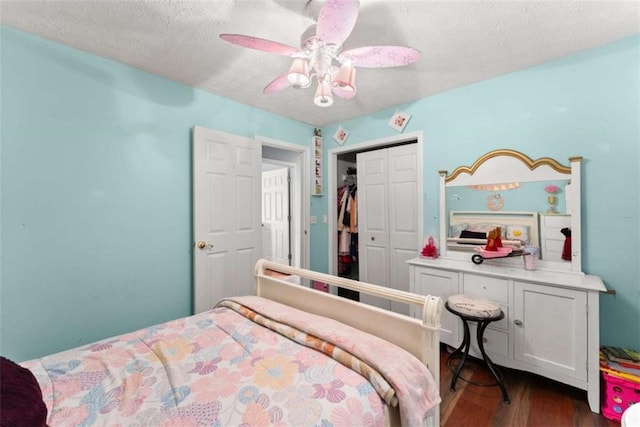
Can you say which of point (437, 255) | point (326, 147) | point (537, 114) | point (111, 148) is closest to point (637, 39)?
point (537, 114)

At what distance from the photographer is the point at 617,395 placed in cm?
155

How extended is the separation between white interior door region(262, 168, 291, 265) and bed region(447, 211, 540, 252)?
2.36 metres

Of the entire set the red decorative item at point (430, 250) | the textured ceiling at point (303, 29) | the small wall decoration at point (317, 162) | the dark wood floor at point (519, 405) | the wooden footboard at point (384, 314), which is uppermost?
the textured ceiling at point (303, 29)

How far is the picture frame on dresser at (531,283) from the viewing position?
1.67 m

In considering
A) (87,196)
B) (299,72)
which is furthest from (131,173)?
(299,72)

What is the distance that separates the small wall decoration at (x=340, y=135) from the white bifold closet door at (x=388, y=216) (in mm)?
290

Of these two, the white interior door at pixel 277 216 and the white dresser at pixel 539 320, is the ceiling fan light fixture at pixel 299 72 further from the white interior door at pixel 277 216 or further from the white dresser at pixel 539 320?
the white interior door at pixel 277 216

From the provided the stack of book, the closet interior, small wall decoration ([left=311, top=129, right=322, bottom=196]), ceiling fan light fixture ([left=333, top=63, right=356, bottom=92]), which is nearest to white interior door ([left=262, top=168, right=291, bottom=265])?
small wall decoration ([left=311, top=129, right=322, bottom=196])

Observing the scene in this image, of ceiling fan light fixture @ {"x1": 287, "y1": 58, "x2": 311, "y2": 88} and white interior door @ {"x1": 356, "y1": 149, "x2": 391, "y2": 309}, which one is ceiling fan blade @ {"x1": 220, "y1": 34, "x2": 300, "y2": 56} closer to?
ceiling fan light fixture @ {"x1": 287, "y1": 58, "x2": 311, "y2": 88}

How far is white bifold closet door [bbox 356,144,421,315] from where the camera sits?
2828 mm

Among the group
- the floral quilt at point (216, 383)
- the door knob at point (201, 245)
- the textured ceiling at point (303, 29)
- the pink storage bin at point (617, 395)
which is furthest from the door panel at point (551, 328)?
the door knob at point (201, 245)

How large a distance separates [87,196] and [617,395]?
3.52m

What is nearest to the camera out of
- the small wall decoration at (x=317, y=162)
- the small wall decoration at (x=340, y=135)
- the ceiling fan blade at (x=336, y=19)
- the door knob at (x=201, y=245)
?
the ceiling fan blade at (x=336, y=19)

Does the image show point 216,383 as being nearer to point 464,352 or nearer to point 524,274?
point 464,352
